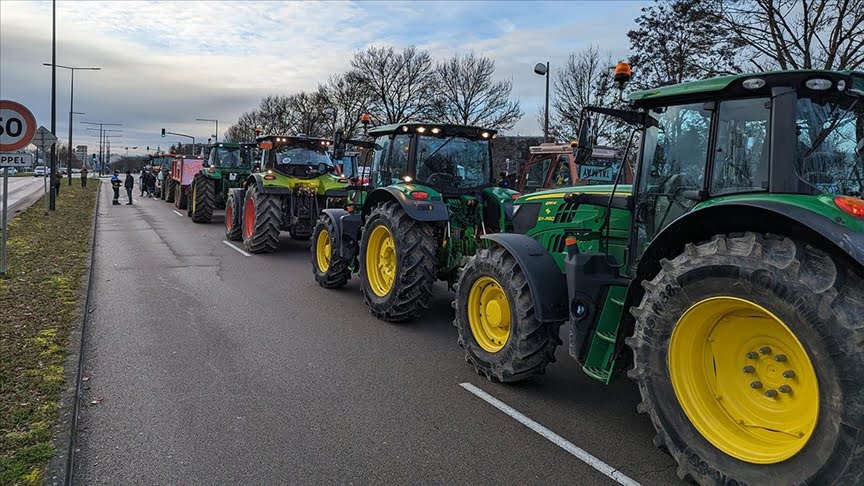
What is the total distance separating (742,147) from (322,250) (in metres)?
7.15

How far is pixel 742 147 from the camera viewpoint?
3.68 m

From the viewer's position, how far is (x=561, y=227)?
17.5 ft

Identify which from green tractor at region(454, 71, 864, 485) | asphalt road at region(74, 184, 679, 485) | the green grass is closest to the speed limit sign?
the green grass

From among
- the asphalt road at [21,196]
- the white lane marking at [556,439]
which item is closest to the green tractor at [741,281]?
the white lane marking at [556,439]

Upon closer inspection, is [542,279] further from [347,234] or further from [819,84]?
[347,234]

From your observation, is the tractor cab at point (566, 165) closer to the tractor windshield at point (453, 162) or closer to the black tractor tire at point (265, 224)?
the black tractor tire at point (265, 224)

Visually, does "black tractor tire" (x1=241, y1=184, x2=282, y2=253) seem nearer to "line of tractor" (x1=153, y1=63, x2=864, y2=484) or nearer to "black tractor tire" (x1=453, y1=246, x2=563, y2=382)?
"line of tractor" (x1=153, y1=63, x2=864, y2=484)

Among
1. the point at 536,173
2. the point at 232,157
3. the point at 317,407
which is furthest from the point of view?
the point at 232,157

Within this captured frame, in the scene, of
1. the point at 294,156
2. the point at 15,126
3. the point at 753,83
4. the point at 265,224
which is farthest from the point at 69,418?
the point at 294,156

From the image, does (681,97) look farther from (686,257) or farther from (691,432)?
(691,432)

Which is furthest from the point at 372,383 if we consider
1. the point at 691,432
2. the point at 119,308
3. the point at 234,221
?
the point at 234,221

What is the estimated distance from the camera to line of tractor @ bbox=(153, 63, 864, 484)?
2.87m

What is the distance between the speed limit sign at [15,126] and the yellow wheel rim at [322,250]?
440 centimetres

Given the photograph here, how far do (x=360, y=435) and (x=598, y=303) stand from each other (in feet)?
6.45
